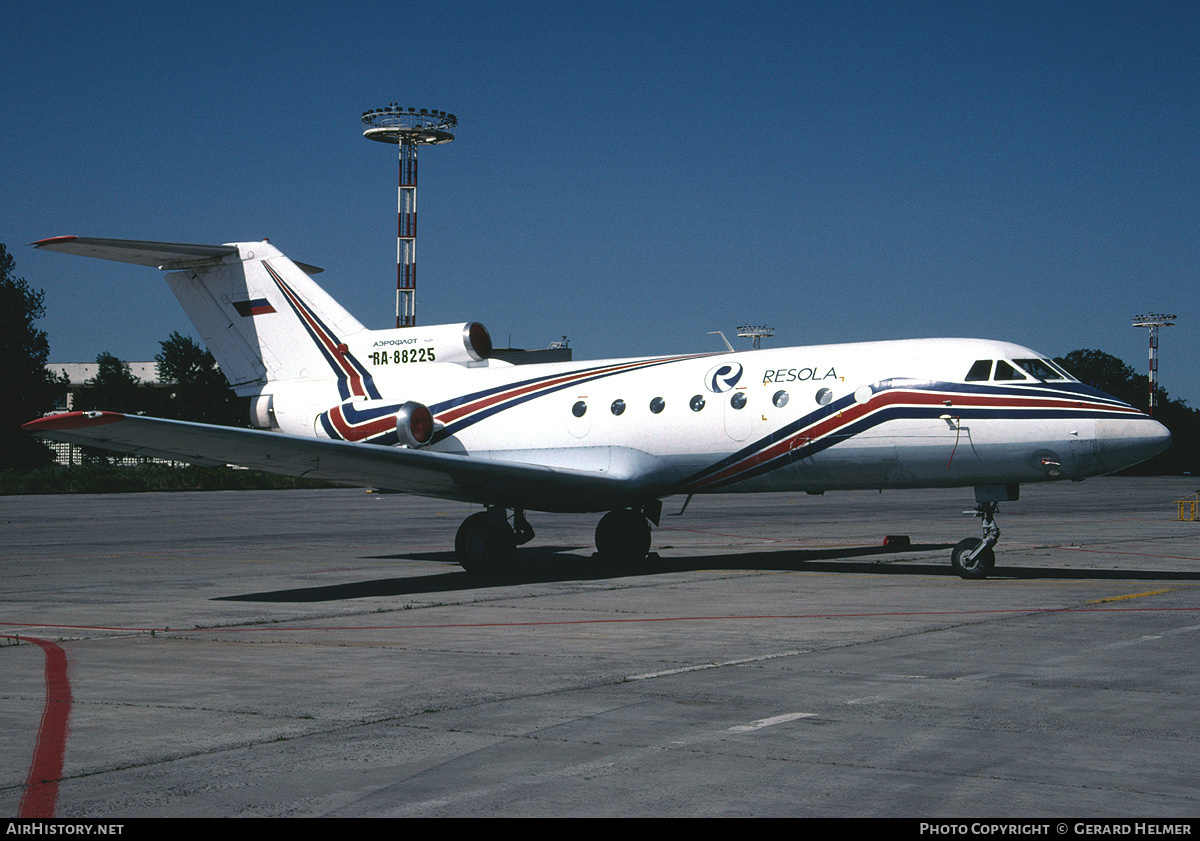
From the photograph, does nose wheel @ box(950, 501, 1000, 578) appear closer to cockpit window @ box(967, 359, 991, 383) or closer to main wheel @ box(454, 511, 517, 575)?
cockpit window @ box(967, 359, 991, 383)

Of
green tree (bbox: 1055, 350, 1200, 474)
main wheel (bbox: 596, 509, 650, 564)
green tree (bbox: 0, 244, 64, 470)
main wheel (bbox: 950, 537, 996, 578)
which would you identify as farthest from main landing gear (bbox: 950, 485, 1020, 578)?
green tree (bbox: 0, 244, 64, 470)

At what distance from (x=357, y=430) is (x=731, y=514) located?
750 inches

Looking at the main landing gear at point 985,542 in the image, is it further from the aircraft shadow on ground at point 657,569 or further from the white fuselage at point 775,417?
the aircraft shadow on ground at point 657,569

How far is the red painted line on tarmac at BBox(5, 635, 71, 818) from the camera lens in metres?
5.82

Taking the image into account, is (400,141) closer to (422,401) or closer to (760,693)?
(422,401)

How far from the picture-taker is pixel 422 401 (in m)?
21.7

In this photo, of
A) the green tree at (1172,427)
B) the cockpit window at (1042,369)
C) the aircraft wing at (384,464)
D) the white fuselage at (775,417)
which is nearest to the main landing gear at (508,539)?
the aircraft wing at (384,464)

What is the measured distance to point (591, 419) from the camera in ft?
66.0

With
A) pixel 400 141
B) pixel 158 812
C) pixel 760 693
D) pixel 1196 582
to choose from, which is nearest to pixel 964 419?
pixel 1196 582

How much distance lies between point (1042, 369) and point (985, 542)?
2678mm

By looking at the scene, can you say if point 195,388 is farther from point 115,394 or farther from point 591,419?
point 591,419

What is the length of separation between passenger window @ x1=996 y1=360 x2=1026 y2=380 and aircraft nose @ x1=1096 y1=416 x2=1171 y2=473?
1.34 metres

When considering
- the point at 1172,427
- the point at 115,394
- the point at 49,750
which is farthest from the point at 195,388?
the point at 49,750

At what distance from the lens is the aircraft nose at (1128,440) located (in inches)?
637
